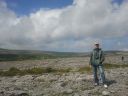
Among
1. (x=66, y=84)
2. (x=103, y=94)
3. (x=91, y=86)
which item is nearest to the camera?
(x=103, y=94)

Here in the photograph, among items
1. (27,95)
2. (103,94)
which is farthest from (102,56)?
(27,95)

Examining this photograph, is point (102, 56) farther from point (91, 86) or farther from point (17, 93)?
point (17, 93)

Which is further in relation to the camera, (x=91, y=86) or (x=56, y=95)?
Answer: (x=91, y=86)

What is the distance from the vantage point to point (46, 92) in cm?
2416

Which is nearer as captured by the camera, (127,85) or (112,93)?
(112,93)

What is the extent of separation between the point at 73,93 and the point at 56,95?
127cm

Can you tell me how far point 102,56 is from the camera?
25234 millimetres

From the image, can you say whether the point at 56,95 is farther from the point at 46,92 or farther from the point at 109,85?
the point at 109,85

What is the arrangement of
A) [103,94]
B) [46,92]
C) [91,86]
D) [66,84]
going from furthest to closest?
1. [66,84]
2. [91,86]
3. [46,92]
4. [103,94]

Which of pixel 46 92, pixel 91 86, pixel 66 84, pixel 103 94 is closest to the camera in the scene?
pixel 103 94

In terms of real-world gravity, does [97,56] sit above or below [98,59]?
above

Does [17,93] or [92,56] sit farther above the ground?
[92,56]

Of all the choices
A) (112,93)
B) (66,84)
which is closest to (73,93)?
(112,93)

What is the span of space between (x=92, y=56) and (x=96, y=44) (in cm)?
111
